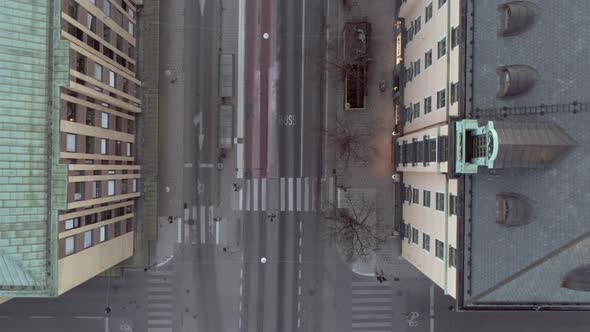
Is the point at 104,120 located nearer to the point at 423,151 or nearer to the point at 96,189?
the point at 96,189

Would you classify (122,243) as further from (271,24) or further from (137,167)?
(271,24)

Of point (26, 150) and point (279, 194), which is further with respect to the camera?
point (279, 194)

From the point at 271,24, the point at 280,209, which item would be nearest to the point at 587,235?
the point at 280,209

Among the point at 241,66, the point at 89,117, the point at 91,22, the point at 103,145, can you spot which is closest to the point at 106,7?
the point at 91,22

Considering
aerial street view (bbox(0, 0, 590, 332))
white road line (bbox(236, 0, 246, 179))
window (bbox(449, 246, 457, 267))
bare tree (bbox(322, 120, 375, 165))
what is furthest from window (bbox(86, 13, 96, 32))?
window (bbox(449, 246, 457, 267))

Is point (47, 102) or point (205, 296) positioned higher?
point (47, 102)

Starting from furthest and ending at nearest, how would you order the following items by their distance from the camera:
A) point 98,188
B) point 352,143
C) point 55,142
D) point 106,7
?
point 352,143, point 106,7, point 98,188, point 55,142

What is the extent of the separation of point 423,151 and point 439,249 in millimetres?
7781

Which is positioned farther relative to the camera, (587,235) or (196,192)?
(196,192)

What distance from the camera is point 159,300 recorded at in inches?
1580

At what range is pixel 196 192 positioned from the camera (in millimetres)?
40125

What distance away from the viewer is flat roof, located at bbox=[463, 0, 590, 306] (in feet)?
73.5

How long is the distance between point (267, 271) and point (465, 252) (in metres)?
21.7

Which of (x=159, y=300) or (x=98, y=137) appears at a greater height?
(x=98, y=137)
